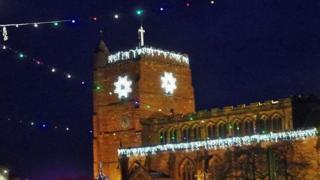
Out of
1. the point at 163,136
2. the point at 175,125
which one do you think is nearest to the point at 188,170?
the point at 175,125

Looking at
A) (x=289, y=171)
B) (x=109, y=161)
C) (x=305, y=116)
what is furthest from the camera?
(x=109, y=161)

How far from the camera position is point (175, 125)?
280 ft

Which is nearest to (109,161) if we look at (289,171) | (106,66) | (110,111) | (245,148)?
(110,111)

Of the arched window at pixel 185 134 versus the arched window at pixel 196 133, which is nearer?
the arched window at pixel 196 133

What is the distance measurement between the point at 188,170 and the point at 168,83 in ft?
49.1

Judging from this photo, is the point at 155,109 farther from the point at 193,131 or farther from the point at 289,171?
the point at 289,171

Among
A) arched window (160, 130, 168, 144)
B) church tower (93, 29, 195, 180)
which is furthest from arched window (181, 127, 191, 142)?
church tower (93, 29, 195, 180)

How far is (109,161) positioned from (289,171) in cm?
2675

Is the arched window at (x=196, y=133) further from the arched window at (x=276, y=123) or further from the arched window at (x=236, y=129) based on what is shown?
the arched window at (x=276, y=123)

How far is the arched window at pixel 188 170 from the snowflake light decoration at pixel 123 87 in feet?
44.1

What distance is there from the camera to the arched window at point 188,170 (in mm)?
80438

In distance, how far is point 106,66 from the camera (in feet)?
304

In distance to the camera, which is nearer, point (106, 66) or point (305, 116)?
point (305, 116)

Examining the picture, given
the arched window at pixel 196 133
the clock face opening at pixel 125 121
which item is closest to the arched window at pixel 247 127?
the arched window at pixel 196 133
